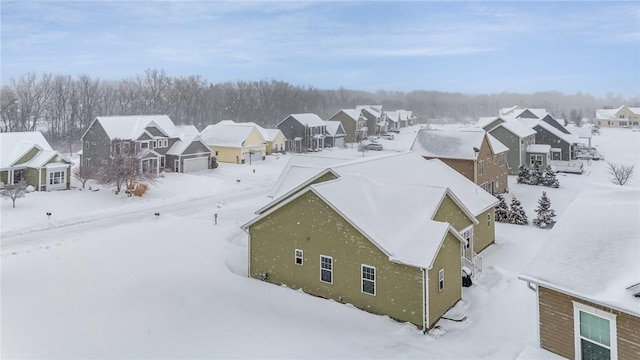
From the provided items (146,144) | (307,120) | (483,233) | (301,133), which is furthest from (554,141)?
(146,144)

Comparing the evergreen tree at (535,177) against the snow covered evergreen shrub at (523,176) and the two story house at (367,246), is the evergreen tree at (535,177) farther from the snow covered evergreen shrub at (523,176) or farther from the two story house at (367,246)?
the two story house at (367,246)

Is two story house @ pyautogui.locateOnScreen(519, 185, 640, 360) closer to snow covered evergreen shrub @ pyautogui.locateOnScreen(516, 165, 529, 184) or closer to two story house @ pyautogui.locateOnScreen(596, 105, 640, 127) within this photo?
snow covered evergreen shrub @ pyautogui.locateOnScreen(516, 165, 529, 184)

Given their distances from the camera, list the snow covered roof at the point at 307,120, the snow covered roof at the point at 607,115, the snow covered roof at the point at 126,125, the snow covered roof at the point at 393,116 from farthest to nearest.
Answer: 1. the snow covered roof at the point at 607,115
2. the snow covered roof at the point at 393,116
3. the snow covered roof at the point at 307,120
4. the snow covered roof at the point at 126,125

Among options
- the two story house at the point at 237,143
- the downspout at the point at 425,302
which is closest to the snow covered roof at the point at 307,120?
the two story house at the point at 237,143

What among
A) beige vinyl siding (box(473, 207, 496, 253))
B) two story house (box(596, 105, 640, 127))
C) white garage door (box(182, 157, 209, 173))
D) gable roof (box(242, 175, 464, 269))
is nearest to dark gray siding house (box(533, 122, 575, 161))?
beige vinyl siding (box(473, 207, 496, 253))

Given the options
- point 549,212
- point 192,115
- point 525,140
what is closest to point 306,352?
point 549,212

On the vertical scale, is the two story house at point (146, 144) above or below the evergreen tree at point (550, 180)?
above
